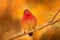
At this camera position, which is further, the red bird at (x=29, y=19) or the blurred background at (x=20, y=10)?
the blurred background at (x=20, y=10)

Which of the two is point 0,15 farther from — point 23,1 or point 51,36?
point 51,36

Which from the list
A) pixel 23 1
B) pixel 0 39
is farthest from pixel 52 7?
pixel 0 39

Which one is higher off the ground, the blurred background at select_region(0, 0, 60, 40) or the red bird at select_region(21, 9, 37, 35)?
the red bird at select_region(21, 9, 37, 35)

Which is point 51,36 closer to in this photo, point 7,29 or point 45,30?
point 45,30

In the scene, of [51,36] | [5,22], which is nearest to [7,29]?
[5,22]

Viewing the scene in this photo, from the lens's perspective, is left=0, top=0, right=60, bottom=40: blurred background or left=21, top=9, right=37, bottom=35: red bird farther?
left=0, top=0, right=60, bottom=40: blurred background

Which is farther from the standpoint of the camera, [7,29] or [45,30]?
[7,29]

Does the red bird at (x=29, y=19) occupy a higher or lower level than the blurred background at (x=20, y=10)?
higher

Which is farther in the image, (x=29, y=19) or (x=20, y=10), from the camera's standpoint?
(x=20, y=10)

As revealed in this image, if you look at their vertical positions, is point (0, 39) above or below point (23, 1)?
below
